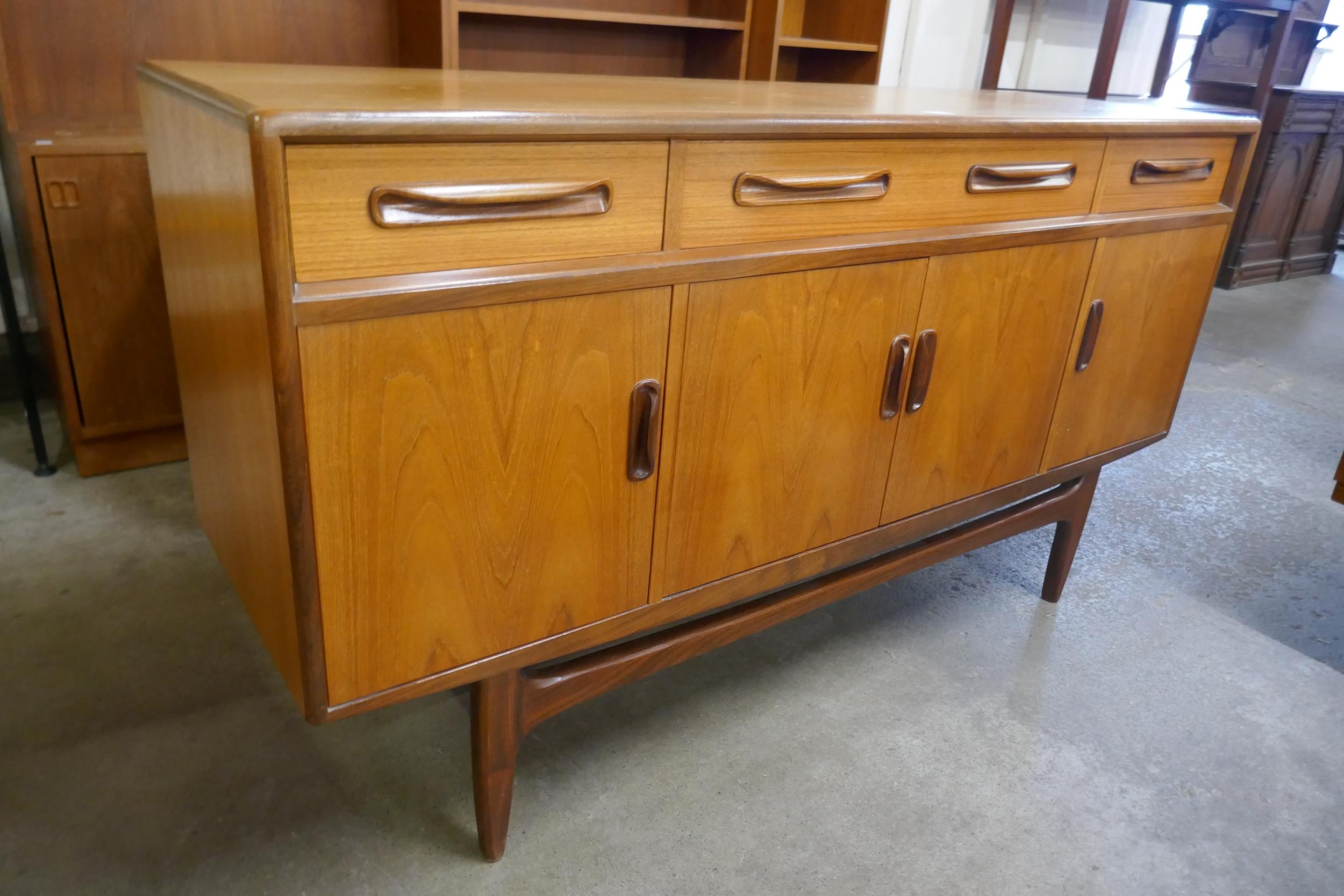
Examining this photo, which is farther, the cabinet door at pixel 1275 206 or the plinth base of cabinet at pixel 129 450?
the cabinet door at pixel 1275 206

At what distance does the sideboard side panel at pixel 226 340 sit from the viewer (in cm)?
86

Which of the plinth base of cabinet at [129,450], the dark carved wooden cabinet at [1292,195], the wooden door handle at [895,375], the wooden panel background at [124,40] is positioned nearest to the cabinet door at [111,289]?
the plinth base of cabinet at [129,450]

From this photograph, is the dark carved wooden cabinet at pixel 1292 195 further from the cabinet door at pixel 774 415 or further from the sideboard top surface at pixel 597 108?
the cabinet door at pixel 774 415

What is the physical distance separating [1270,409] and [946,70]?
184cm

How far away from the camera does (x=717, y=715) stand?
5.11ft

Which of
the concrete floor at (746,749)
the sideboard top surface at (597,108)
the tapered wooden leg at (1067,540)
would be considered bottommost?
the concrete floor at (746,749)

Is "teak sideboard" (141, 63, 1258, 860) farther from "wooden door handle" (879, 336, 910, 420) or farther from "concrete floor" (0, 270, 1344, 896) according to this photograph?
"concrete floor" (0, 270, 1344, 896)

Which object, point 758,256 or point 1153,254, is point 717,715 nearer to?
point 758,256

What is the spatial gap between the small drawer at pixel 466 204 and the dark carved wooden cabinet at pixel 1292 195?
4.45 m

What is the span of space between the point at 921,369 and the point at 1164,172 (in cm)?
60

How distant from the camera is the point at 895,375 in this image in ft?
4.31

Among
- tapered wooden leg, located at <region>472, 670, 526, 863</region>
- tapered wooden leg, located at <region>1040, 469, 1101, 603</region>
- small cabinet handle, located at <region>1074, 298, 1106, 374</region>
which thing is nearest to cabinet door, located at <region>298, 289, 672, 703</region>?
tapered wooden leg, located at <region>472, 670, 526, 863</region>

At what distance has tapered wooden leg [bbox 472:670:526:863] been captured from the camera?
1.16 m

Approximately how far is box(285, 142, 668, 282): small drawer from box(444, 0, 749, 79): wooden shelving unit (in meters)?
1.67
